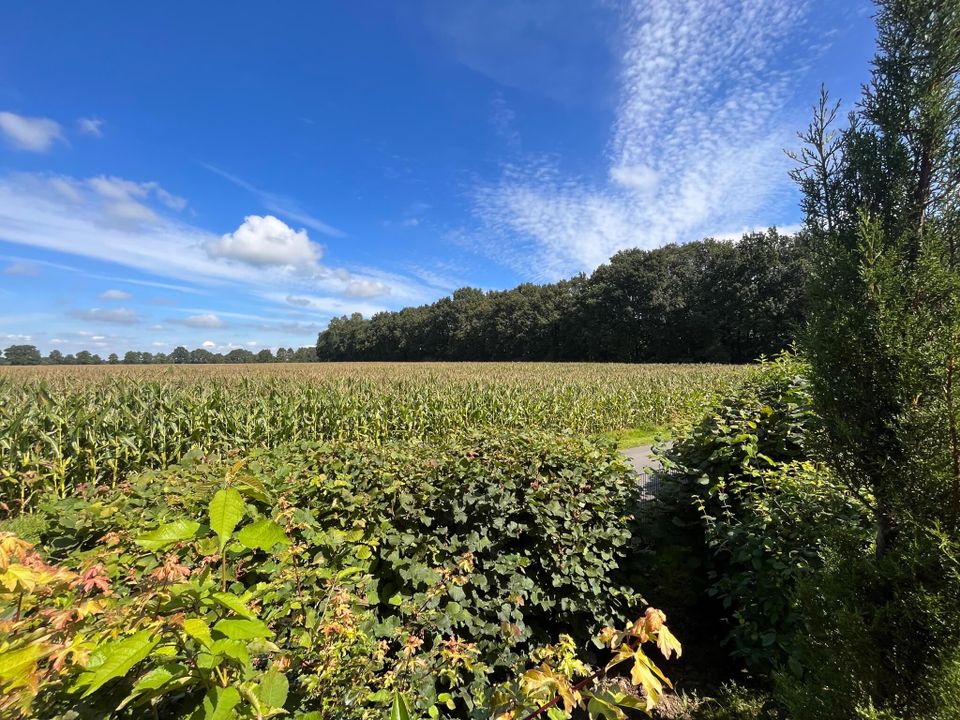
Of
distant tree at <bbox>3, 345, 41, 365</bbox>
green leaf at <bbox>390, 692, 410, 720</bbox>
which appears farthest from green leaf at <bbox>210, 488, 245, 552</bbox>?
distant tree at <bbox>3, 345, 41, 365</bbox>

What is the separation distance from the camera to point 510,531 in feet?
11.5

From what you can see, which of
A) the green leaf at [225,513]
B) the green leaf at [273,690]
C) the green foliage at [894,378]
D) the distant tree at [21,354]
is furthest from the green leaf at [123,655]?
the distant tree at [21,354]

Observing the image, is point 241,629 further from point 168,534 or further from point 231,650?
point 168,534

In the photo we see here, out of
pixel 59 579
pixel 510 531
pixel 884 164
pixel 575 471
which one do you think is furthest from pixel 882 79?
pixel 59 579

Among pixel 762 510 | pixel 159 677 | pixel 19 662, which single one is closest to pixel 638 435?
pixel 762 510

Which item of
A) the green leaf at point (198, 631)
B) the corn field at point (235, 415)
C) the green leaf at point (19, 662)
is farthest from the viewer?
the corn field at point (235, 415)

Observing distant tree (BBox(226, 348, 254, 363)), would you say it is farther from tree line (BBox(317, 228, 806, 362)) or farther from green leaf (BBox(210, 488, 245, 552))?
green leaf (BBox(210, 488, 245, 552))

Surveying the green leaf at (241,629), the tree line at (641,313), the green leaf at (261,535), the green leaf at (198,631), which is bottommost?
the green leaf at (241,629)

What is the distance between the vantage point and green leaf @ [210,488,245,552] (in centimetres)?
116

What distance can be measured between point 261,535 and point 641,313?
5928 cm

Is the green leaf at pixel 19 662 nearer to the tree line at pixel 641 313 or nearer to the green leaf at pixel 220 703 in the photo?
the green leaf at pixel 220 703

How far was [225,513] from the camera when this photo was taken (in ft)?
3.92

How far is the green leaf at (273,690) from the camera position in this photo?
123 cm

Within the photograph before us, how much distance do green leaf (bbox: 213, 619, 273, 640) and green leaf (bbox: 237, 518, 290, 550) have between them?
182mm
